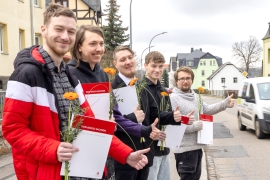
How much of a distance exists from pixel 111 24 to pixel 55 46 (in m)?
44.9

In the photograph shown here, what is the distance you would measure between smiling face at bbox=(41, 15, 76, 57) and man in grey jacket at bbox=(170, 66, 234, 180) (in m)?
2.23

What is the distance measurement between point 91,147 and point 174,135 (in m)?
1.83

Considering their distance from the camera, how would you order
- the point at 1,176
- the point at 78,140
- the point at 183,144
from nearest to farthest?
1. the point at 78,140
2. the point at 183,144
3. the point at 1,176

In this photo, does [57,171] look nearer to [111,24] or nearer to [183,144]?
[183,144]

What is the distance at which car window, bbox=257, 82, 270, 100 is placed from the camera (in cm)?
1142

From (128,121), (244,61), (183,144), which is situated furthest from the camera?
(244,61)

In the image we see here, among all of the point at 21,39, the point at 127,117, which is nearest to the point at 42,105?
the point at 127,117

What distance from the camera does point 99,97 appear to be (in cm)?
259

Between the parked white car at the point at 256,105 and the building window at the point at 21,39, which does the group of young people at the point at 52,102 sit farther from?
the building window at the point at 21,39

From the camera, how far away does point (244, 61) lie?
2862 inches

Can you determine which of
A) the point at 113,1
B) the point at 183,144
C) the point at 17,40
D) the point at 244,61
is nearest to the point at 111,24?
the point at 113,1

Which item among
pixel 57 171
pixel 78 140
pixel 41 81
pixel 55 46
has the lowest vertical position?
pixel 57 171

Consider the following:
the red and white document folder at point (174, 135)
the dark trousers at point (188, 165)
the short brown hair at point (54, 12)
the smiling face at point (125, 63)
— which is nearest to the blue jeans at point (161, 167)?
the red and white document folder at point (174, 135)

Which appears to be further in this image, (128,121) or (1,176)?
(1,176)
